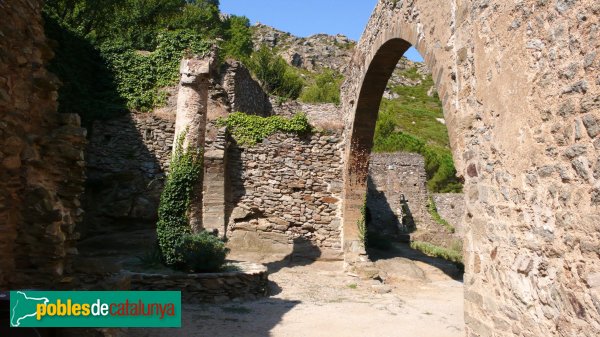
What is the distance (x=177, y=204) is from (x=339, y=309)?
3.19 metres

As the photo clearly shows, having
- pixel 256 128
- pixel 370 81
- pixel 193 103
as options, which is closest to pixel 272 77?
pixel 256 128

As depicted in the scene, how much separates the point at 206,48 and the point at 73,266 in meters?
9.94

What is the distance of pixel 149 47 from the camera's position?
1470cm

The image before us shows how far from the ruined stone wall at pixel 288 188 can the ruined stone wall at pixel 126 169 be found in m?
1.95

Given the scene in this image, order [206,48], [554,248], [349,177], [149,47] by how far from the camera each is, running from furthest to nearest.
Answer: [149,47], [206,48], [349,177], [554,248]

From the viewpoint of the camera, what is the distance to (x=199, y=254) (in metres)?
6.95

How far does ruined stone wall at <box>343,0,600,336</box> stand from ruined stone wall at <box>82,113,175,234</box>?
8.33 m

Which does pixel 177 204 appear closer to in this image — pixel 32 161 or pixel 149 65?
pixel 32 161

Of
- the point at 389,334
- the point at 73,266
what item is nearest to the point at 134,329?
the point at 73,266

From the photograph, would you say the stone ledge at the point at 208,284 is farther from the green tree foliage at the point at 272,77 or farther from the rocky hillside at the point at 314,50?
the rocky hillside at the point at 314,50

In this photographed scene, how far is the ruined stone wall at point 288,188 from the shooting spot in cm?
1073

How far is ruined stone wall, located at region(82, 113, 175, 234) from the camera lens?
10383mm

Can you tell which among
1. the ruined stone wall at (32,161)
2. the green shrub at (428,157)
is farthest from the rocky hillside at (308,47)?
the ruined stone wall at (32,161)

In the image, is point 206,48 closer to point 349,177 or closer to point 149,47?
point 149,47
